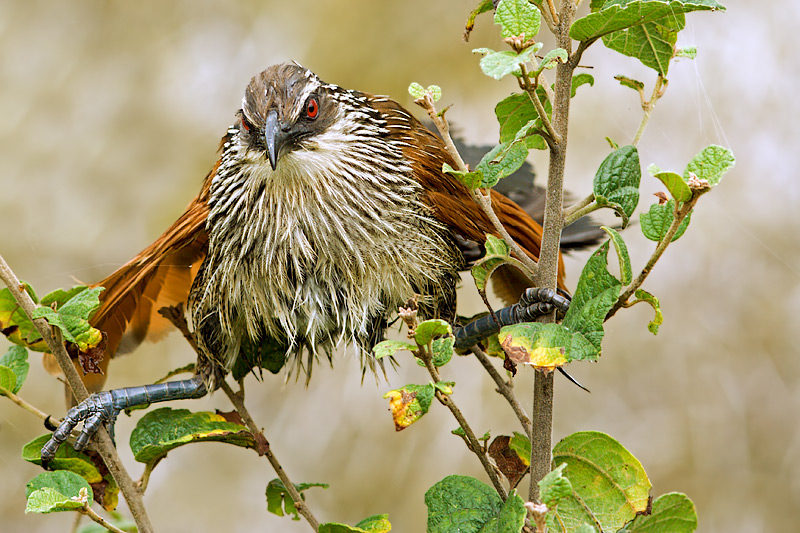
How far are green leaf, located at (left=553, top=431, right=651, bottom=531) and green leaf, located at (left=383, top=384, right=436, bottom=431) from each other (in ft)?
0.79

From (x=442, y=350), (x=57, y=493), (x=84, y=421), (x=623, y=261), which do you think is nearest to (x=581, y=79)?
(x=623, y=261)

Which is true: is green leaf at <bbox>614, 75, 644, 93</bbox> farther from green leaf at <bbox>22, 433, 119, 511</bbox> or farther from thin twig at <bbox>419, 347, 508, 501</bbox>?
green leaf at <bbox>22, 433, 119, 511</bbox>

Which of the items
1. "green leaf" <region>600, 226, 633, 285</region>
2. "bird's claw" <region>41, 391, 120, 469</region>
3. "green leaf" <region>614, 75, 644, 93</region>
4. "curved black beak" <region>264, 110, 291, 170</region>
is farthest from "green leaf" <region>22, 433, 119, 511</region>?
"green leaf" <region>614, 75, 644, 93</region>

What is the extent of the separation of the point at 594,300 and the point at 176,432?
0.71m

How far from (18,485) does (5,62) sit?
64.7 inches

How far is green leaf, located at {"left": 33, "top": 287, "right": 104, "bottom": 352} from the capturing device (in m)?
1.16

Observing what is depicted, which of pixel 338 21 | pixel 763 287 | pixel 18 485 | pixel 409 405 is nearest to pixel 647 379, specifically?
pixel 763 287

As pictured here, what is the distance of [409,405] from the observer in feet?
3.09

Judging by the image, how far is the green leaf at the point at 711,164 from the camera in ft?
2.72

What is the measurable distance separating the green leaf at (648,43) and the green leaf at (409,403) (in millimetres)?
484

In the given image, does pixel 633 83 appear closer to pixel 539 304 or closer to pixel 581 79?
pixel 581 79

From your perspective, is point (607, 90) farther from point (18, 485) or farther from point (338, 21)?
point (18, 485)

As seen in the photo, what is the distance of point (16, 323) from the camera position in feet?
4.37

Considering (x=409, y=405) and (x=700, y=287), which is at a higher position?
(x=700, y=287)
